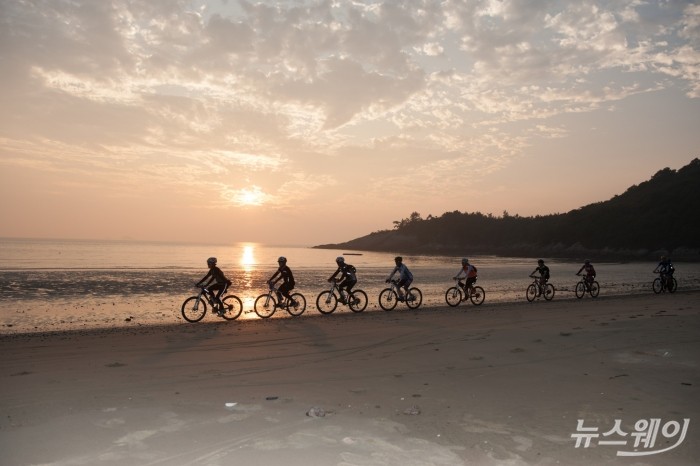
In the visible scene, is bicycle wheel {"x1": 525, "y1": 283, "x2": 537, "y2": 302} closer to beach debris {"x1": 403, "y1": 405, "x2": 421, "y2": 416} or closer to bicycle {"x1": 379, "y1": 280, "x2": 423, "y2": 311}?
bicycle {"x1": 379, "y1": 280, "x2": 423, "y2": 311}

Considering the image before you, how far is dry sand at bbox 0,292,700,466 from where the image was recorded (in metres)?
4.91

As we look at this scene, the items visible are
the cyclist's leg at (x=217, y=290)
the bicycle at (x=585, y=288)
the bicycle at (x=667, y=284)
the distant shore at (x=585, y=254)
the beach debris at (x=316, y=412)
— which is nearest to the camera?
the beach debris at (x=316, y=412)

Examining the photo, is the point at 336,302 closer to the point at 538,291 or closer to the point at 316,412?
the point at 538,291

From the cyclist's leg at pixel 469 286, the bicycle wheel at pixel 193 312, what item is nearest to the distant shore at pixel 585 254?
the cyclist's leg at pixel 469 286

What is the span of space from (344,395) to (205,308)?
10704 mm

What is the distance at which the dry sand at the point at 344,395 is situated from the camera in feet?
16.1

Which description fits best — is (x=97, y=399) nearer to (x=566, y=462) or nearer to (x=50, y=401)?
(x=50, y=401)

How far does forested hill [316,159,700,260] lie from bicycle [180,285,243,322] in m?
91.4

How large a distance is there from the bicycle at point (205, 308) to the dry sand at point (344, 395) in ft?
10.8

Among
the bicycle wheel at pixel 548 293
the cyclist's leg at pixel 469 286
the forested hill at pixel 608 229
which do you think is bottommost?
the bicycle wheel at pixel 548 293

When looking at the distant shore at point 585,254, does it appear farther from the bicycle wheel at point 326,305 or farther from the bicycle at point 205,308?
the bicycle at point 205,308

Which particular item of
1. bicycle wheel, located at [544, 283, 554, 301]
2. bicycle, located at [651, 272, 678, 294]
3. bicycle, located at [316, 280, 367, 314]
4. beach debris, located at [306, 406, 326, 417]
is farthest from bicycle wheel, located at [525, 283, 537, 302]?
beach debris, located at [306, 406, 326, 417]

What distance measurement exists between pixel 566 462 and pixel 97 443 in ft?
16.6

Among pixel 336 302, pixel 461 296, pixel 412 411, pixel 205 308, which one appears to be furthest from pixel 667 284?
pixel 412 411
